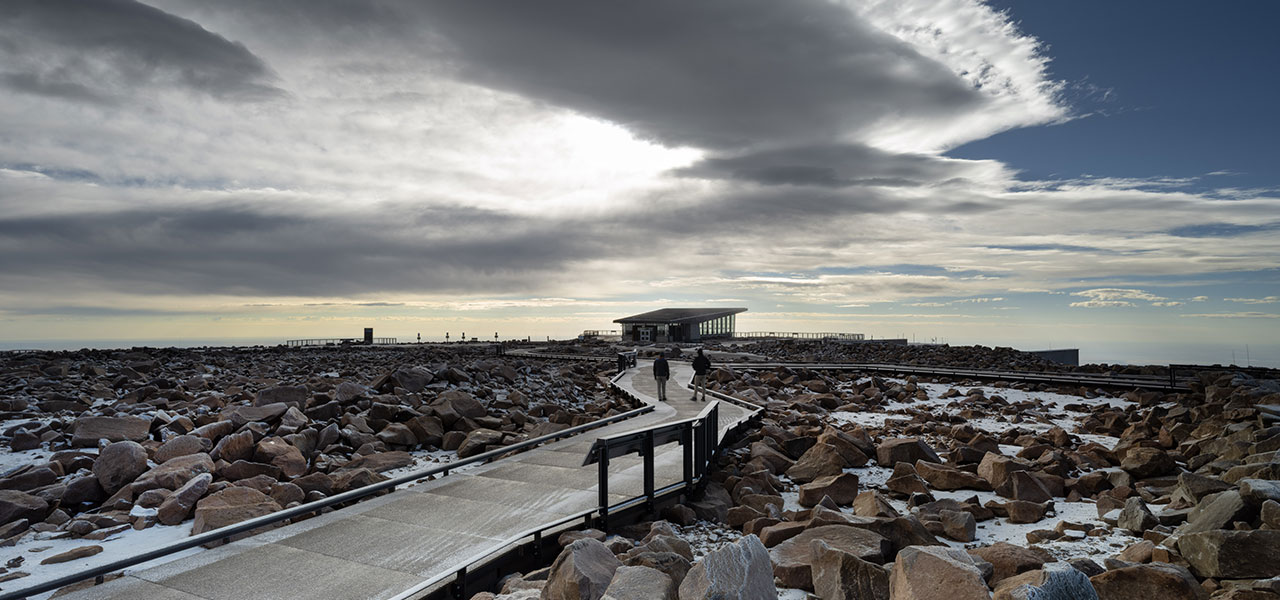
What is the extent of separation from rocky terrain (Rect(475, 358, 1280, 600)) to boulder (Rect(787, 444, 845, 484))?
0.10ft

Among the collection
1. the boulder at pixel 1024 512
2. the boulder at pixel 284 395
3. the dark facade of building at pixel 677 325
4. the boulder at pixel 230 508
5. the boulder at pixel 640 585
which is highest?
the dark facade of building at pixel 677 325

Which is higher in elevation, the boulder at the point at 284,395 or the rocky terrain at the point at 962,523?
the boulder at the point at 284,395

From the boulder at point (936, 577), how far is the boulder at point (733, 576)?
1116 mm

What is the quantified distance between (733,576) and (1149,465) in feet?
34.4

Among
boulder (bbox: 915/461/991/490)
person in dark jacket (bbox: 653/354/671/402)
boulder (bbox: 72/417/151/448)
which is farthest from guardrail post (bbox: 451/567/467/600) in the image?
person in dark jacket (bbox: 653/354/671/402)

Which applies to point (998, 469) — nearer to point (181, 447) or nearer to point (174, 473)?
point (174, 473)

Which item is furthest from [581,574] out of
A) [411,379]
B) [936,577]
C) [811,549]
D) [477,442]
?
[411,379]

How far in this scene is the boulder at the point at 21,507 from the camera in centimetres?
954

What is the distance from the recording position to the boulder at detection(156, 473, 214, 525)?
372 inches

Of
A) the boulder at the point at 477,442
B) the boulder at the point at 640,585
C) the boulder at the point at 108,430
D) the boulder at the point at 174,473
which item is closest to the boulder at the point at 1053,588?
the boulder at the point at 640,585

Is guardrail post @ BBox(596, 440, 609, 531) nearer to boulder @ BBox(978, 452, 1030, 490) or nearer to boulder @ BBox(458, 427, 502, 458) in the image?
boulder @ BBox(458, 427, 502, 458)

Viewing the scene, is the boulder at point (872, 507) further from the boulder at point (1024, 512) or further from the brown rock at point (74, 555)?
the brown rock at point (74, 555)

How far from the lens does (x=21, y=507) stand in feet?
31.6

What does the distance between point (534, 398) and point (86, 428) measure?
1230 cm
